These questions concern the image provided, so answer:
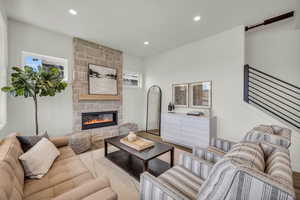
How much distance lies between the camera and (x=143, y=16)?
8.27 ft

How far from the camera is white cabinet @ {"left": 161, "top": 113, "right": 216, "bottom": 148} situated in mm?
2966

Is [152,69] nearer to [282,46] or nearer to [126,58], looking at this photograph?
[126,58]

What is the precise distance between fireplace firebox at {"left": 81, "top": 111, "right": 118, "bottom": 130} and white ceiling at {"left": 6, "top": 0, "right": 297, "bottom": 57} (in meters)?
2.23

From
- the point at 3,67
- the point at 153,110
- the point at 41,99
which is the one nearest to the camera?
the point at 3,67

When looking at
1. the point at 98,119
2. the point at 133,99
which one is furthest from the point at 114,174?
the point at 133,99

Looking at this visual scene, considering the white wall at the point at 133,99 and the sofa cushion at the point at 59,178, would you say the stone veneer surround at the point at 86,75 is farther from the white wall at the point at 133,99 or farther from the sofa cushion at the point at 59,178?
the sofa cushion at the point at 59,178

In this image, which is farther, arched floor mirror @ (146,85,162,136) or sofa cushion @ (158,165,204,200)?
arched floor mirror @ (146,85,162,136)

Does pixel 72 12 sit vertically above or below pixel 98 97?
above

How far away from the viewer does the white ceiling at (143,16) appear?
7.13 ft

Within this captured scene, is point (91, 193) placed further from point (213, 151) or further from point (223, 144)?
point (223, 144)

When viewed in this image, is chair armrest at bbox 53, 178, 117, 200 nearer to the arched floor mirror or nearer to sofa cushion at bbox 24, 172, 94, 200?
sofa cushion at bbox 24, 172, 94, 200

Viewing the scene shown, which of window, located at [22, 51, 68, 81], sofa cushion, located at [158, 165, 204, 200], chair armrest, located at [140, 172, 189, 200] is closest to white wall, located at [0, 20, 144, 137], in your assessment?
window, located at [22, 51, 68, 81]

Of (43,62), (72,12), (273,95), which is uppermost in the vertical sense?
(72,12)

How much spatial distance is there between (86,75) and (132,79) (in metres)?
1.72
